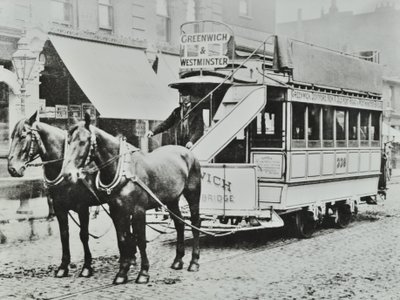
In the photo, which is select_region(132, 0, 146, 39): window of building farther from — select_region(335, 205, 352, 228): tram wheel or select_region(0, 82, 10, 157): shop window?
select_region(335, 205, 352, 228): tram wheel

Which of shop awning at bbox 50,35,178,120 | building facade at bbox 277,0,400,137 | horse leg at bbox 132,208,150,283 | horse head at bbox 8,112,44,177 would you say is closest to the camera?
horse leg at bbox 132,208,150,283

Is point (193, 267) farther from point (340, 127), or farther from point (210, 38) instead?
point (340, 127)

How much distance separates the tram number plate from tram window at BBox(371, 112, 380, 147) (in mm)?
1656

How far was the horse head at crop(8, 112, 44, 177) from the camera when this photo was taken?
7.36 metres

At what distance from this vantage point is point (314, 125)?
1084 centimetres

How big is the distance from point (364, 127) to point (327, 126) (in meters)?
1.93

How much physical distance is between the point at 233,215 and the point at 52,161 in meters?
3.21

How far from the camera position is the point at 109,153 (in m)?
6.91

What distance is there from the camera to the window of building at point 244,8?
21.3 m

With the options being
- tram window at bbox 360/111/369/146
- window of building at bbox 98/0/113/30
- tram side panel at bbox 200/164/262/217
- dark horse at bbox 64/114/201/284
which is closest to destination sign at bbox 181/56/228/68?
tram side panel at bbox 200/164/262/217

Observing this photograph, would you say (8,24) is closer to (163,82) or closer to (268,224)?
(163,82)

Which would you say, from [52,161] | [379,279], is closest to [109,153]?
[52,161]

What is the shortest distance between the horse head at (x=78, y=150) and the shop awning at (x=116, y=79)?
7.01 meters

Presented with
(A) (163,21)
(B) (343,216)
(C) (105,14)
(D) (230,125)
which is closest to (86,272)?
(D) (230,125)
